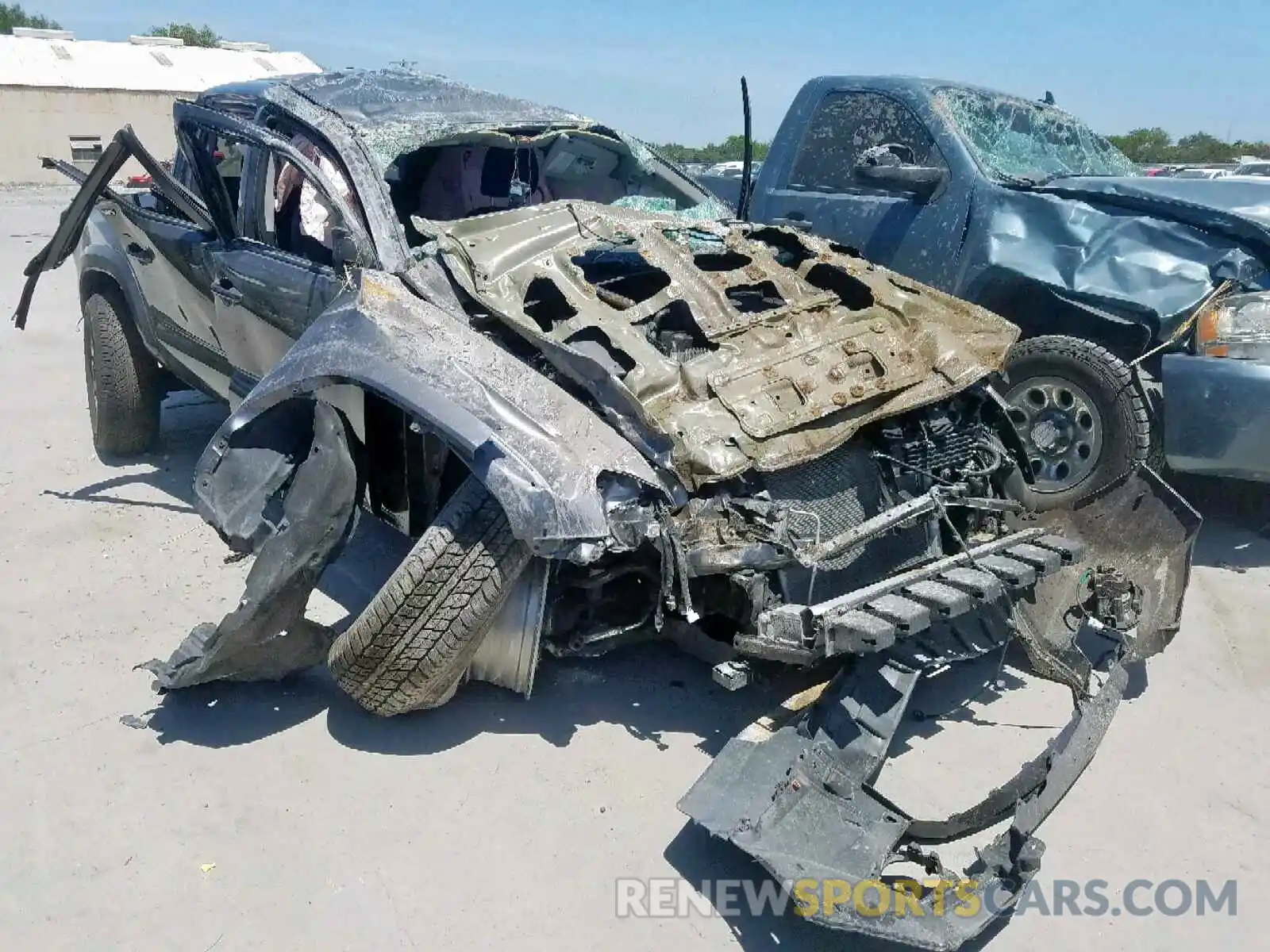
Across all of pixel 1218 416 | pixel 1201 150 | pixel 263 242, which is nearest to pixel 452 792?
pixel 263 242

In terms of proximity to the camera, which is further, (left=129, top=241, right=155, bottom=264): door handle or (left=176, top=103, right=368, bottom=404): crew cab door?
(left=129, top=241, right=155, bottom=264): door handle

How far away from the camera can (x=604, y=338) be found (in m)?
3.27

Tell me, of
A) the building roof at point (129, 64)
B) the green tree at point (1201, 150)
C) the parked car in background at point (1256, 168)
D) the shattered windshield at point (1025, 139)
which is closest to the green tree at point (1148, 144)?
the green tree at point (1201, 150)

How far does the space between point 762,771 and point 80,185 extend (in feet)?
13.2

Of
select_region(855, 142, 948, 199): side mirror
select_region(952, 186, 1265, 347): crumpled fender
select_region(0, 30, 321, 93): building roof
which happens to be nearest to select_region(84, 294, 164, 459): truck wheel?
select_region(855, 142, 948, 199): side mirror

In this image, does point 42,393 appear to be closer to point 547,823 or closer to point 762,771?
point 547,823

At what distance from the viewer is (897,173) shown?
4.98m

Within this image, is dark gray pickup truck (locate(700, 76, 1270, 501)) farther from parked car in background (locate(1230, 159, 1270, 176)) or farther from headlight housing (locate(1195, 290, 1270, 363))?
parked car in background (locate(1230, 159, 1270, 176))

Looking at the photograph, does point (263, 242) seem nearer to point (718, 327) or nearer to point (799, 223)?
point (718, 327)

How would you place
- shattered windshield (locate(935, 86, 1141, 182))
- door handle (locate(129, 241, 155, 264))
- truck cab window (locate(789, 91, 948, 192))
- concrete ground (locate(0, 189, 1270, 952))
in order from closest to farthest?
concrete ground (locate(0, 189, 1270, 952)) < door handle (locate(129, 241, 155, 264)) < shattered windshield (locate(935, 86, 1141, 182)) < truck cab window (locate(789, 91, 948, 192))

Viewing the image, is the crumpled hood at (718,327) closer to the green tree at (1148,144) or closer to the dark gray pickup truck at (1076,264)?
the dark gray pickup truck at (1076,264)

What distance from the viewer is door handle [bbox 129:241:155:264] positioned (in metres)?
4.96

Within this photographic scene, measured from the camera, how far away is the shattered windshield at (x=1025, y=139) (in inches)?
206

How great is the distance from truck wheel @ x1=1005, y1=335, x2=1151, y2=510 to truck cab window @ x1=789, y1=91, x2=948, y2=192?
1.37 m
